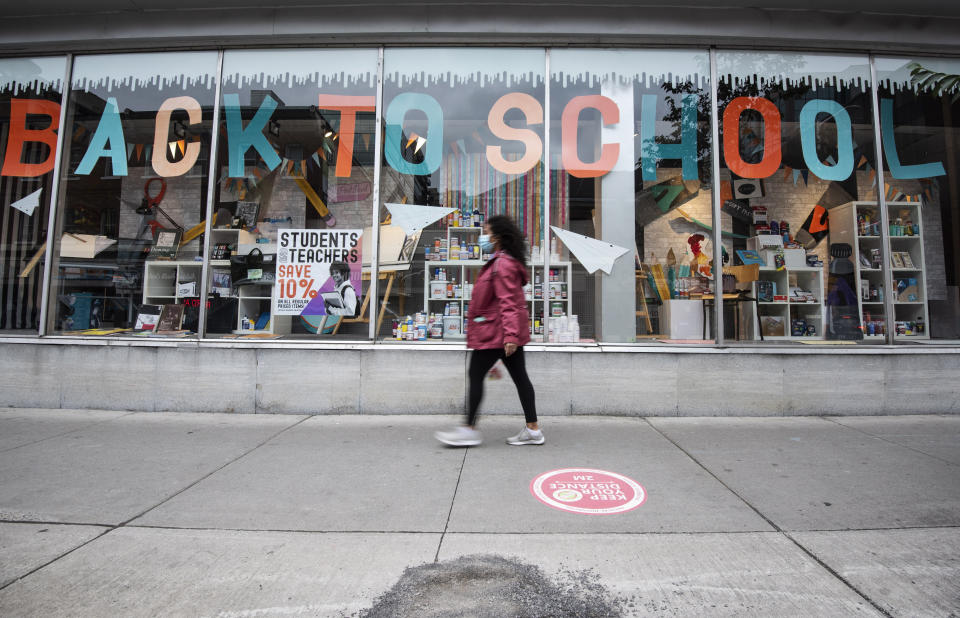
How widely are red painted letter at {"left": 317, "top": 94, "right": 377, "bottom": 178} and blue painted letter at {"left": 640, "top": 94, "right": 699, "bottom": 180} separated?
3.47 metres

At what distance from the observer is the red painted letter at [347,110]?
6.05m

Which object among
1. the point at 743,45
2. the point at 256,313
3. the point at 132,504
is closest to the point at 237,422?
the point at 256,313

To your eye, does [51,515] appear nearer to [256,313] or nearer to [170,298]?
[256,313]

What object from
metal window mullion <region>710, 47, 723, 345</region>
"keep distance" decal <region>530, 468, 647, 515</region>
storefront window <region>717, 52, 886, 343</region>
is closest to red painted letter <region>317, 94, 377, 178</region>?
metal window mullion <region>710, 47, 723, 345</region>

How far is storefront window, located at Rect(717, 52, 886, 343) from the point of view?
6020 millimetres

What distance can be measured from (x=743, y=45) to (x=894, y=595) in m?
6.09

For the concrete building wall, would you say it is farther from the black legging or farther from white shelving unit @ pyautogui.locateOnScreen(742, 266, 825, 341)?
the black legging

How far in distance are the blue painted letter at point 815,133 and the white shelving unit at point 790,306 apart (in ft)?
4.85

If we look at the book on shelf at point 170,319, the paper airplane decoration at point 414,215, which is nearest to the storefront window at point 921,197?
the paper airplane decoration at point 414,215

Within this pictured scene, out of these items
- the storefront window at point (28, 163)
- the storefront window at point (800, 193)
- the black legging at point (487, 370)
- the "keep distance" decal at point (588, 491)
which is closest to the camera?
the "keep distance" decal at point (588, 491)

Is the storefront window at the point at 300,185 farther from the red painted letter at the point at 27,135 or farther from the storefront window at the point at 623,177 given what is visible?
the storefront window at the point at 623,177

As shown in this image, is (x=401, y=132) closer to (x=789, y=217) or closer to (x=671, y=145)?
(x=671, y=145)

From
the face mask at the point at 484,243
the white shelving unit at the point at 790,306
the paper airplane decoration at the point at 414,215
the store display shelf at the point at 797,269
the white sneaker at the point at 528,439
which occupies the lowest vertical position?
the white sneaker at the point at 528,439

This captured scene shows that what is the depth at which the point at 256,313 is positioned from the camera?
6199 millimetres
